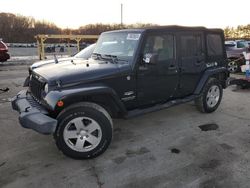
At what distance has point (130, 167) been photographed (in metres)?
3.40

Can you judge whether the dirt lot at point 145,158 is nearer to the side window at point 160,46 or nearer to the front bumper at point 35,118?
the front bumper at point 35,118

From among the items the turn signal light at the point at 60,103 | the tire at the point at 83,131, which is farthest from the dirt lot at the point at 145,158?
the turn signal light at the point at 60,103

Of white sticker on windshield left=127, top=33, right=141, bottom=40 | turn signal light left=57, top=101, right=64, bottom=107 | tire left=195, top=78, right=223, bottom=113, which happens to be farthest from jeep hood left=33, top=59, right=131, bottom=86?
tire left=195, top=78, right=223, bottom=113

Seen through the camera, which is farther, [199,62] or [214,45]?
[214,45]

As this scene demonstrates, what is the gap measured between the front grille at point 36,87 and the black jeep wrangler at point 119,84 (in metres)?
0.02

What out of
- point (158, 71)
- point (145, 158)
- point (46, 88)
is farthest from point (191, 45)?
point (46, 88)

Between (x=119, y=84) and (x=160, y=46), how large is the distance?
113cm

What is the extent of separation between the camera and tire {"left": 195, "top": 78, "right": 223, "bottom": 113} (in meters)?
5.39

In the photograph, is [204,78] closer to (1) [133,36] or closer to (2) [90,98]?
(1) [133,36]

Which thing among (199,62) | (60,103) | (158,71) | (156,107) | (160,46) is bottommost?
(156,107)

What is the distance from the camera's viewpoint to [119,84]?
394cm

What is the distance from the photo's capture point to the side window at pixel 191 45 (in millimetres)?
4855

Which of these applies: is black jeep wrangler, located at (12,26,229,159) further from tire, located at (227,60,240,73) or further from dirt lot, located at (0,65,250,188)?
tire, located at (227,60,240,73)

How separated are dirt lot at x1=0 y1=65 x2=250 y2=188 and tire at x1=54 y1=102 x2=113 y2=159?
152 millimetres
